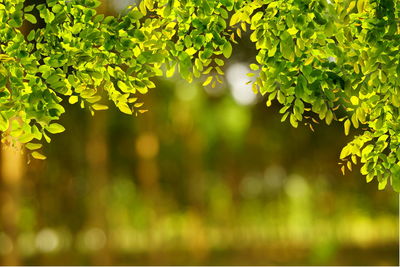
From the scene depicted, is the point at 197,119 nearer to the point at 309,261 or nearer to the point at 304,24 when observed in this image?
the point at 309,261

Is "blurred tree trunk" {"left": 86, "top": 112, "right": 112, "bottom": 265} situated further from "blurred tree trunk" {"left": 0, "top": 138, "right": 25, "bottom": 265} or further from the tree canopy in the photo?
the tree canopy

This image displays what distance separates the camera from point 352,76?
6480mm

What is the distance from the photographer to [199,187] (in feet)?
110

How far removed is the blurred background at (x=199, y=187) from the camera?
29875mm

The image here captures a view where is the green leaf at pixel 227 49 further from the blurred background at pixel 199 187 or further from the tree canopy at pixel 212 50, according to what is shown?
the blurred background at pixel 199 187

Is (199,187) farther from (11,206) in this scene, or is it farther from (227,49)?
(227,49)

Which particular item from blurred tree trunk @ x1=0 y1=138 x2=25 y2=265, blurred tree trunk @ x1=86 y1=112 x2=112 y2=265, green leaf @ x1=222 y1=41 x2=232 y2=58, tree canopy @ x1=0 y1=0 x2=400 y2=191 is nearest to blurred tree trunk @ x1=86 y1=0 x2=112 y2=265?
blurred tree trunk @ x1=86 y1=112 x2=112 y2=265

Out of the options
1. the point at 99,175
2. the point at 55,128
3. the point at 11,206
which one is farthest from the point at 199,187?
the point at 55,128

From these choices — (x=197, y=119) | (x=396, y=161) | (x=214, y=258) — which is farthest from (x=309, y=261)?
(x=396, y=161)

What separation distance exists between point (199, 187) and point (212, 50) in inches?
1062

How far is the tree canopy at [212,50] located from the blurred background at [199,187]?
1706cm

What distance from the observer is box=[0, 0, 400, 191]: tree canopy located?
20.5ft

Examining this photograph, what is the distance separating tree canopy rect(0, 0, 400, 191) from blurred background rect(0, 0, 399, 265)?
1706cm

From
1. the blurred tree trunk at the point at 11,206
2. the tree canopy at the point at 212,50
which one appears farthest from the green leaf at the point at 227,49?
the blurred tree trunk at the point at 11,206
